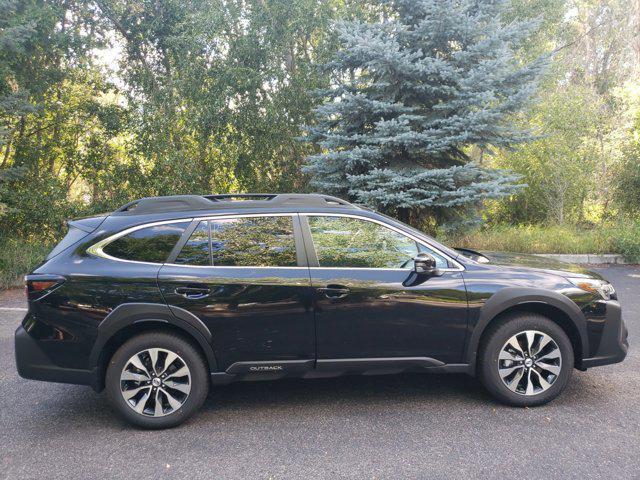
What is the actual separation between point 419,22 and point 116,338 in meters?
9.71

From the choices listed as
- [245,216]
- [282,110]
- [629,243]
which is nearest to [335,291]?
[245,216]

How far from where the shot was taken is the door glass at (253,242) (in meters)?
3.72

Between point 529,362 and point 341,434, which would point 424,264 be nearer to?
point 529,362

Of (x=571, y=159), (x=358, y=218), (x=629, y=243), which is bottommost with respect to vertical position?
(x=629, y=243)

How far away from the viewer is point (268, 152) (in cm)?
1286

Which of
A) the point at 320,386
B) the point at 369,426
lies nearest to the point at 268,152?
the point at 320,386

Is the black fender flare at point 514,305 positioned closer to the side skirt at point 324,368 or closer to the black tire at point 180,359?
the side skirt at point 324,368

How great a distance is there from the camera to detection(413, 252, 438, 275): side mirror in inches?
144

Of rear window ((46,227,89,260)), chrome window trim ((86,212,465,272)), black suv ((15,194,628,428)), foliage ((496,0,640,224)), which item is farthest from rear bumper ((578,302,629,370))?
foliage ((496,0,640,224))

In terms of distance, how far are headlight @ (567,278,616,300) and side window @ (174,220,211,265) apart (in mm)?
2846

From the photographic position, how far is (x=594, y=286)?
3.93 meters

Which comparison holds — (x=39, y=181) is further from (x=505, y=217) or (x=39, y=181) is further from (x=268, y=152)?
(x=505, y=217)

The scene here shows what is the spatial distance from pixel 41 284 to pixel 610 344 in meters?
4.29

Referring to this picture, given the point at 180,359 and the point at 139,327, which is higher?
the point at 139,327
